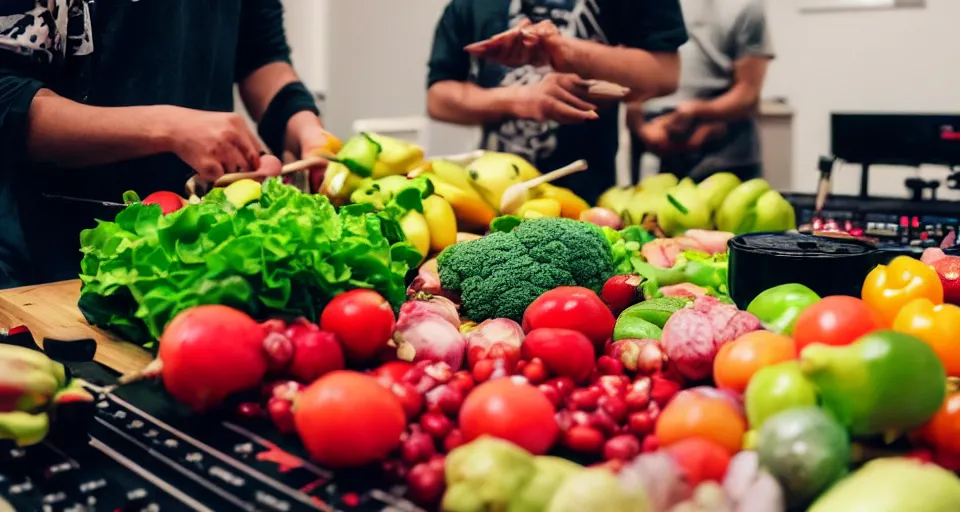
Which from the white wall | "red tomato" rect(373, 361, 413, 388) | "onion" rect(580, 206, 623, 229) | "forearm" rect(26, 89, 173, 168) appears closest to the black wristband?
"forearm" rect(26, 89, 173, 168)

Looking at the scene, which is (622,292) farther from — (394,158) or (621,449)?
(394,158)

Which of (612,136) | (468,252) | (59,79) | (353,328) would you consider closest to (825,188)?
(612,136)

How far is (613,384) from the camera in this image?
746 mm

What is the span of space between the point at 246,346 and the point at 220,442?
0.09m

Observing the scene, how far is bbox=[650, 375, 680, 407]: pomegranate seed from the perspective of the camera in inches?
28.9

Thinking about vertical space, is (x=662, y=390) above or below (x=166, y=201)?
below

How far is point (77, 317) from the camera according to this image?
107 cm

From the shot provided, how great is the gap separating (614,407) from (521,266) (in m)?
0.36

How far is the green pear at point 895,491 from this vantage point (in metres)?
0.50

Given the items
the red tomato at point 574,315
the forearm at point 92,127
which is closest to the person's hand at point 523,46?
the forearm at point 92,127

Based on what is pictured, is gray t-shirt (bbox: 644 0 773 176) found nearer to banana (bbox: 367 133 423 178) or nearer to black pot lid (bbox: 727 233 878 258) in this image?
banana (bbox: 367 133 423 178)

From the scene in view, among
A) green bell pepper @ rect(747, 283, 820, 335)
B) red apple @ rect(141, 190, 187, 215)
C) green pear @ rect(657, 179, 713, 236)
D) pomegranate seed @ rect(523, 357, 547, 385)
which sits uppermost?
red apple @ rect(141, 190, 187, 215)

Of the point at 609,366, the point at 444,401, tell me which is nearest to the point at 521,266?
the point at 609,366

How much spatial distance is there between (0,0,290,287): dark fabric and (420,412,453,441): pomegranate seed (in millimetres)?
1131
